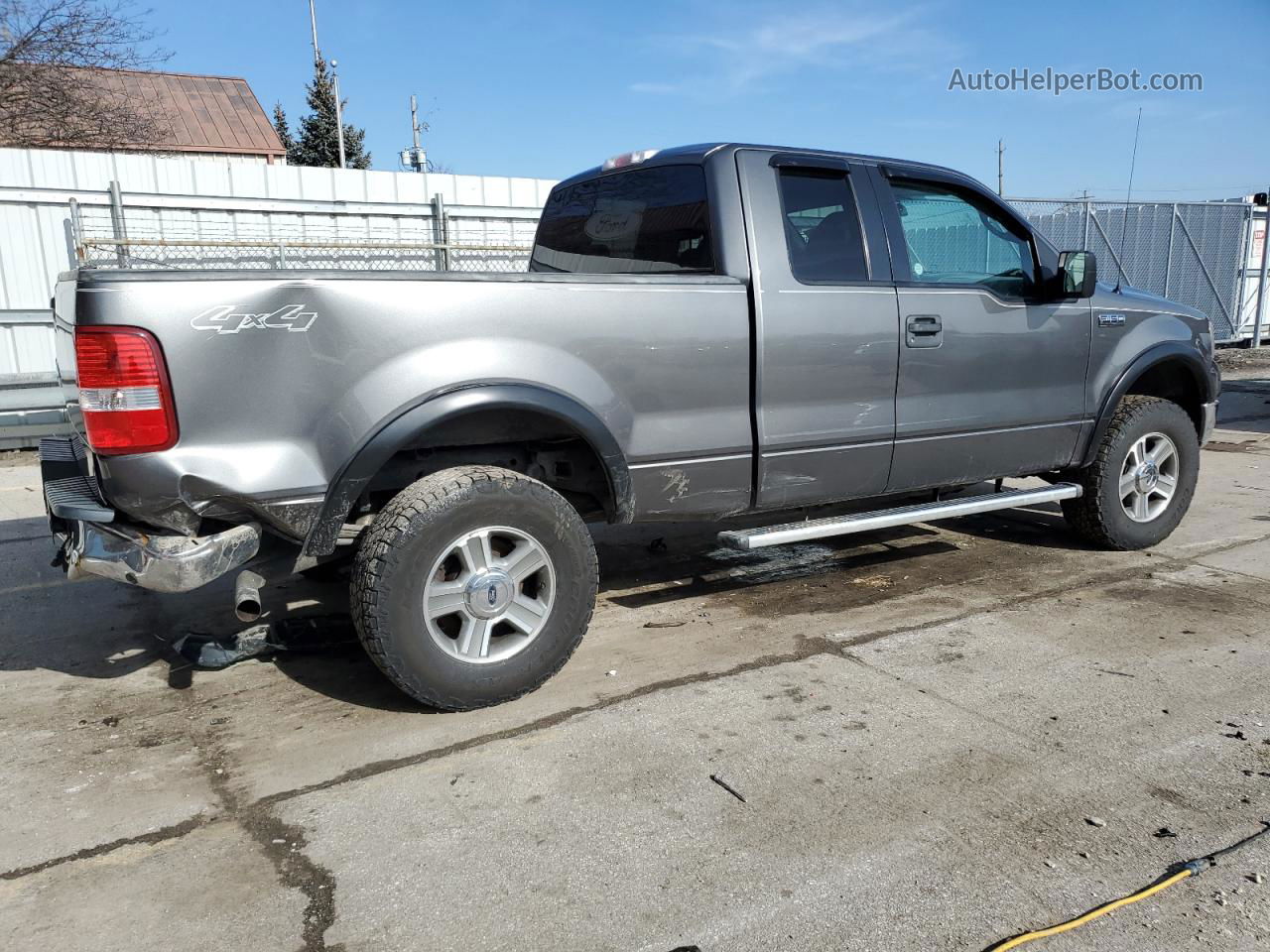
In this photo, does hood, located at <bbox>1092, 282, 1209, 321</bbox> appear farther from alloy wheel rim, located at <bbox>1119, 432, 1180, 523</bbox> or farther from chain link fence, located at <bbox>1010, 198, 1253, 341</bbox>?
chain link fence, located at <bbox>1010, 198, 1253, 341</bbox>

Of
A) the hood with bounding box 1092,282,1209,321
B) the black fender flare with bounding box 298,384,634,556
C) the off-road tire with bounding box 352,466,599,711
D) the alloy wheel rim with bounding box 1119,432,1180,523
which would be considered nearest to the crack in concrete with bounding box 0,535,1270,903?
the off-road tire with bounding box 352,466,599,711

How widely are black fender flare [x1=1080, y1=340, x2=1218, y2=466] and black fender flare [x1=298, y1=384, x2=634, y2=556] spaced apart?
3.18m

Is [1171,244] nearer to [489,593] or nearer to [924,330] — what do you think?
[924,330]

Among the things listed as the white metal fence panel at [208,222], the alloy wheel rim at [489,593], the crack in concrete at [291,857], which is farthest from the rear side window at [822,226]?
the white metal fence panel at [208,222]

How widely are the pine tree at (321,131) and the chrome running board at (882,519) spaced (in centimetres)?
4646

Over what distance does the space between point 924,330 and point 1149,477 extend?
2044 mm

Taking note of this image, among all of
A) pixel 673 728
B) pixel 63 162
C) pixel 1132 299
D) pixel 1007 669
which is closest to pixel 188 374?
pixel 673 728

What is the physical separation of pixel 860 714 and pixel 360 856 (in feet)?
5.74

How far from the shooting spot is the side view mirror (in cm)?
480

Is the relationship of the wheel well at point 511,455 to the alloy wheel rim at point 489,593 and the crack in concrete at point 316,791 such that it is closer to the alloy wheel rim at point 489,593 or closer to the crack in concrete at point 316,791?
the alloy wheel rim at point 489,593

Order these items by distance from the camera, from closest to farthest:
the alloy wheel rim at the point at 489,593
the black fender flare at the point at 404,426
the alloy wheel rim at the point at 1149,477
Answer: the black fender flare at the point at 404,426
the alloy wheel rim at the point at 489,593
the alloy wheel rim at the point at 1149,477

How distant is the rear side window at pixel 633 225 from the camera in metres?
4.12

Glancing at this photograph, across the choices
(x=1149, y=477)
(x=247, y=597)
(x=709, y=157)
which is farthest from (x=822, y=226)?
(x=247, y=597)

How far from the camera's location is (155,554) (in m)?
3.07
